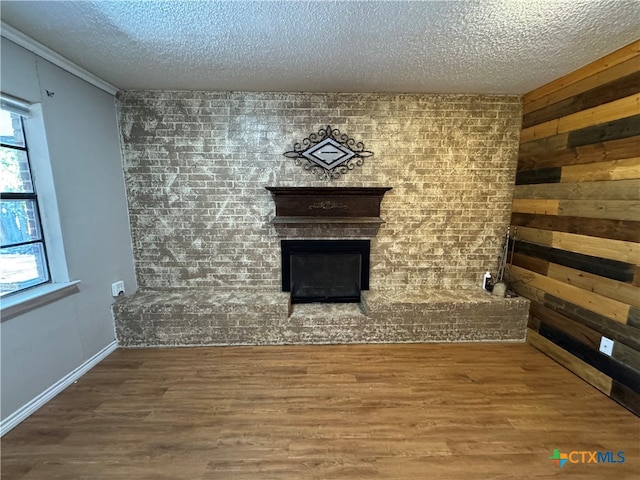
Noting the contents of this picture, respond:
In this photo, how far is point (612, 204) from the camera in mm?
1884

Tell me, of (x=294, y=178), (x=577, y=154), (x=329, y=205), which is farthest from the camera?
(x=294, y=178)

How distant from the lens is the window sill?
63.9 inches

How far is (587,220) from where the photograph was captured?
204cm

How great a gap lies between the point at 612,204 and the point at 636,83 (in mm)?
802

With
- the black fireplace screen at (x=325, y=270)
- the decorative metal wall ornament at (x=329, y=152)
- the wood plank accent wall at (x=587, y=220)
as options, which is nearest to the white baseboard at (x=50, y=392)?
the black fireplace screen at (x=325, y=270)

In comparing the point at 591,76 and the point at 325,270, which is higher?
the point at 591,76

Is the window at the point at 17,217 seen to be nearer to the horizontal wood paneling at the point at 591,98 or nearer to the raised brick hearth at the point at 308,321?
the raised brick hearth at the point at 308,321

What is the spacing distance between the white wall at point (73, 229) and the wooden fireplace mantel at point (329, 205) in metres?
1.55

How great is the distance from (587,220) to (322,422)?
247 centimetres

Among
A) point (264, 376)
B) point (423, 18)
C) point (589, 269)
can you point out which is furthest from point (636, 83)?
point (264, 376)

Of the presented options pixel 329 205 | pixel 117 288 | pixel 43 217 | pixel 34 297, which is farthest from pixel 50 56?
pixel 329 205

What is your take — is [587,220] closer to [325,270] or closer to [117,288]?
[325,270]

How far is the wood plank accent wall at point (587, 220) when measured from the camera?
1.79m

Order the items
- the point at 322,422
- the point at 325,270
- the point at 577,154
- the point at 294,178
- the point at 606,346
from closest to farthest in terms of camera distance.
Result: the point at 322,422
the point at 606,346
the point at 577,154
the point at 294,178
the point at 325,270
